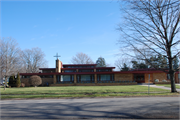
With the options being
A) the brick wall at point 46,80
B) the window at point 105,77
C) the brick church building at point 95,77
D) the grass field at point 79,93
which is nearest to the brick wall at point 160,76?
the brick church building at point 95,77

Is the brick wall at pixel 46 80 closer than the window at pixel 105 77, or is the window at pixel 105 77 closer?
the brick wall at pixel 46 80

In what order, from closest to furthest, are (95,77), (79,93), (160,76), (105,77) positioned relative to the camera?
(79,93)
(160,76)
(95,77)
(105,77)

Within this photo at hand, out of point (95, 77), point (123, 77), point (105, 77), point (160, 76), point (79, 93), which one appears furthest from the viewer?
point (105, 77)

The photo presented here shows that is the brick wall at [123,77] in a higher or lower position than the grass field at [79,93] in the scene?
higher

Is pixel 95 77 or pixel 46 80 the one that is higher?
pixel 95 77

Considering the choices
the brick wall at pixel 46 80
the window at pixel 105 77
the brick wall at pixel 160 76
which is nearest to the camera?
the brick wall at pixel 160 76

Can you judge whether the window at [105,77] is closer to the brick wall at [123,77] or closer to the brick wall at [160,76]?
the brick wall at [123,77]

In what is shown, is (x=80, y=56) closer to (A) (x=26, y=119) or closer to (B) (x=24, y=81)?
(B) (x=24, y=81)

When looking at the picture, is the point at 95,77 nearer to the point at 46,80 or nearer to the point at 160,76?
the point at 46,80

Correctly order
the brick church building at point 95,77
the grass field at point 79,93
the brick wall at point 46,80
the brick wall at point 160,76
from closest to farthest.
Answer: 1. the grass field at point 79,93
2. the brick church building at point 95,77
3. the brick wall at point 160,76
4. the brick wall at point 46,80

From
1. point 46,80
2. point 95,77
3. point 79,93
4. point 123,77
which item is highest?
point 95,77

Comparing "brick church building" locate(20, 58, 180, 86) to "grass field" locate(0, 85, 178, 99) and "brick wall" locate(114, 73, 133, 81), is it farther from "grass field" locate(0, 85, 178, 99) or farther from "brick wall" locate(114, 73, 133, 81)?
"grass field" locate(0, 85, 178, 99)

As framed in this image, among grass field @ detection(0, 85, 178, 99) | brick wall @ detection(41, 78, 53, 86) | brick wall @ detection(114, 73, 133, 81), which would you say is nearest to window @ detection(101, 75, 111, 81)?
brick wall @ detection(114, 73, 133, 81)

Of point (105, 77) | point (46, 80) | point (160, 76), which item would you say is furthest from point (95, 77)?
point (160, 76)
